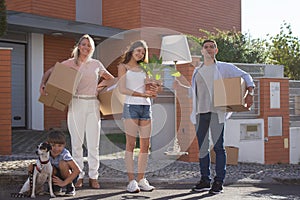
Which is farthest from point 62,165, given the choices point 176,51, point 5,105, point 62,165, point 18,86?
point 18,86

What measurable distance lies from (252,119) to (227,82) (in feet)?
13.6

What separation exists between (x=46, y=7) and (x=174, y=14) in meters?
4.74

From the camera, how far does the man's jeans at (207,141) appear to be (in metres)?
5.54

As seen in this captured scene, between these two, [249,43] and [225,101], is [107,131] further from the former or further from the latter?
[225,101]

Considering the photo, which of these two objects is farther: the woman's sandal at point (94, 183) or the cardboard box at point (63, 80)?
the woman's sandal at point (94, 183)

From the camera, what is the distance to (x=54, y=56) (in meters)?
15.0

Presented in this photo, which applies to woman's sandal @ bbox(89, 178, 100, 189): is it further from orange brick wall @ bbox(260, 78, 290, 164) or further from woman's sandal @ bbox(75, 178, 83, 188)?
orange brick wall @ bbox(260, 78, 290, 164)

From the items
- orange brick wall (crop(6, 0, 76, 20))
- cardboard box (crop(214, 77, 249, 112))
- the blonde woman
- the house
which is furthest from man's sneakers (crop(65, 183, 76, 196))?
orange brick wall (crop(6, 0, 76, 20))

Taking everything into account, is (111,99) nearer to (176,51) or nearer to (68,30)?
(176,51)

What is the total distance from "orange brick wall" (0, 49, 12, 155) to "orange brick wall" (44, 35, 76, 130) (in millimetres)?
6156

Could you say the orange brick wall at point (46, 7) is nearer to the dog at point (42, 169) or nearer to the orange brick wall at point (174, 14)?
the orange brick wall at point (174, 14)

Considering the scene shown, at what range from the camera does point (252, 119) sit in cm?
948

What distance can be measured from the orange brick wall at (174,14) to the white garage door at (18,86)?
4.01 metres

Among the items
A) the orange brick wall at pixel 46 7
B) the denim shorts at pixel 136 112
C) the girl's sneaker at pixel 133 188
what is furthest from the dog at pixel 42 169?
the orange brick wall at pixel 46 7
